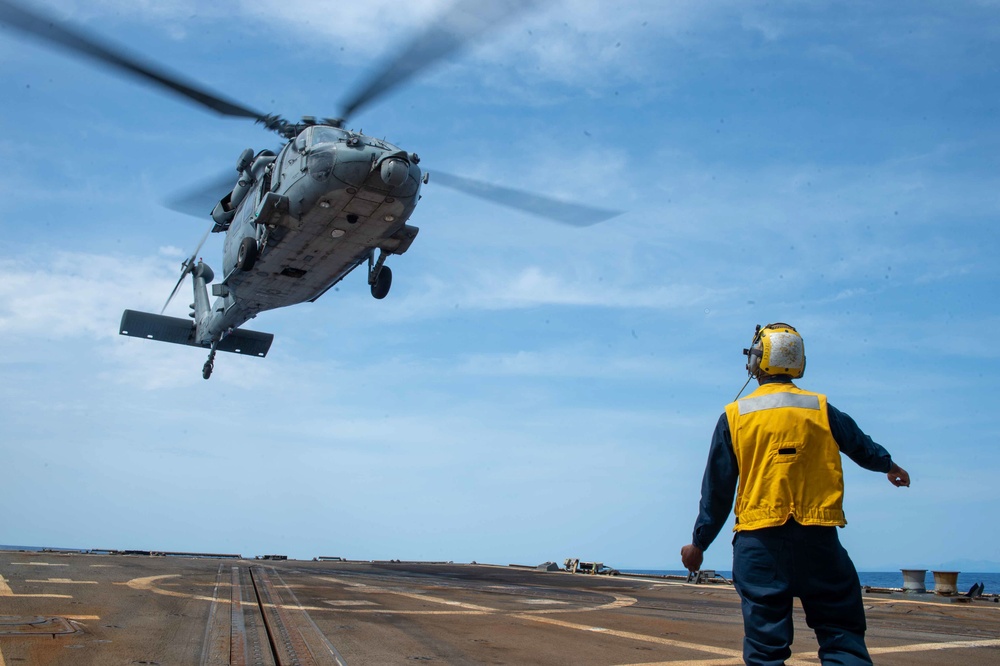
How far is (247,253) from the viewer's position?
68.8 feet

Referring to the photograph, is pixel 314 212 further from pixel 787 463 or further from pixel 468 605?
pixel 787 463

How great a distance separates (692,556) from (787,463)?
0.76 m

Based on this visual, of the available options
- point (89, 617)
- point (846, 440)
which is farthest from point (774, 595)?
point (89, 617)

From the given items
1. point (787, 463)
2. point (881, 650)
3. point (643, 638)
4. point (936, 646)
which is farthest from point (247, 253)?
point (787, 463)

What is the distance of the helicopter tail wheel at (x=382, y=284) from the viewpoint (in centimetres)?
2255

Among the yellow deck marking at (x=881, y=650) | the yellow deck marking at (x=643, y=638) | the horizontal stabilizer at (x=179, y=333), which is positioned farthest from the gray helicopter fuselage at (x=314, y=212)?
the yellow deck marking at (x=881, y=650)

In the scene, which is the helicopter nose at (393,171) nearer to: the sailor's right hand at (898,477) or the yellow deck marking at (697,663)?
the yellow deck marking at (697,663)

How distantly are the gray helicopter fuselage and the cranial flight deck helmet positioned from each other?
47.2 ft

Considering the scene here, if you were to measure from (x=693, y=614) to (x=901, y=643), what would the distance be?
3.66m

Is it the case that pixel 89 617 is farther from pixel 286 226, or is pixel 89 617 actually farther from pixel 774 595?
pixel 286 226

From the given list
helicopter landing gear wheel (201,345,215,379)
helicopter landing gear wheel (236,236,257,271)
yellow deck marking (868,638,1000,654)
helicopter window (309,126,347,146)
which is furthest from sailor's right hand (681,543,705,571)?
helicopter landing gear wheel (201,345,215,379)

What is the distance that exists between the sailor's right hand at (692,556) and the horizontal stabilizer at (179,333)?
87.8 feet

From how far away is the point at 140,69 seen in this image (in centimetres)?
1786

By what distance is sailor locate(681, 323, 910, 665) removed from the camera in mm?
3916
